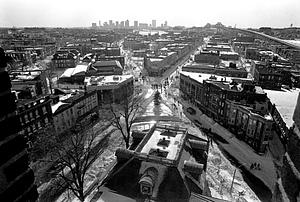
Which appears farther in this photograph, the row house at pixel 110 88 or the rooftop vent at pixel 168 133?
the row house at pixel 110 88

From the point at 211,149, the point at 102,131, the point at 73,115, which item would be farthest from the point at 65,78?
the point at 211,149

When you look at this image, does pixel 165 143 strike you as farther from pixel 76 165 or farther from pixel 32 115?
pixel 32 115

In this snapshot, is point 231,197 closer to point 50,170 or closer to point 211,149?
point 211,149

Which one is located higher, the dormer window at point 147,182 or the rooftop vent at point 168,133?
the rooftop vent at point 168,133

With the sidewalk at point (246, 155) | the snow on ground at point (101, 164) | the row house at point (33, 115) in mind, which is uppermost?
the row house at point (33, 115)

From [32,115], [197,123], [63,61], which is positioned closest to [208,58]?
[197,123]

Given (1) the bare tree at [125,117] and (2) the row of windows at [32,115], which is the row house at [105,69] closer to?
(1) the bare tree at [125,117]

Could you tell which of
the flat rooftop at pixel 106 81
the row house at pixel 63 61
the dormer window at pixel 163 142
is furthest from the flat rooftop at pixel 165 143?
the row house at pixel 63 61
